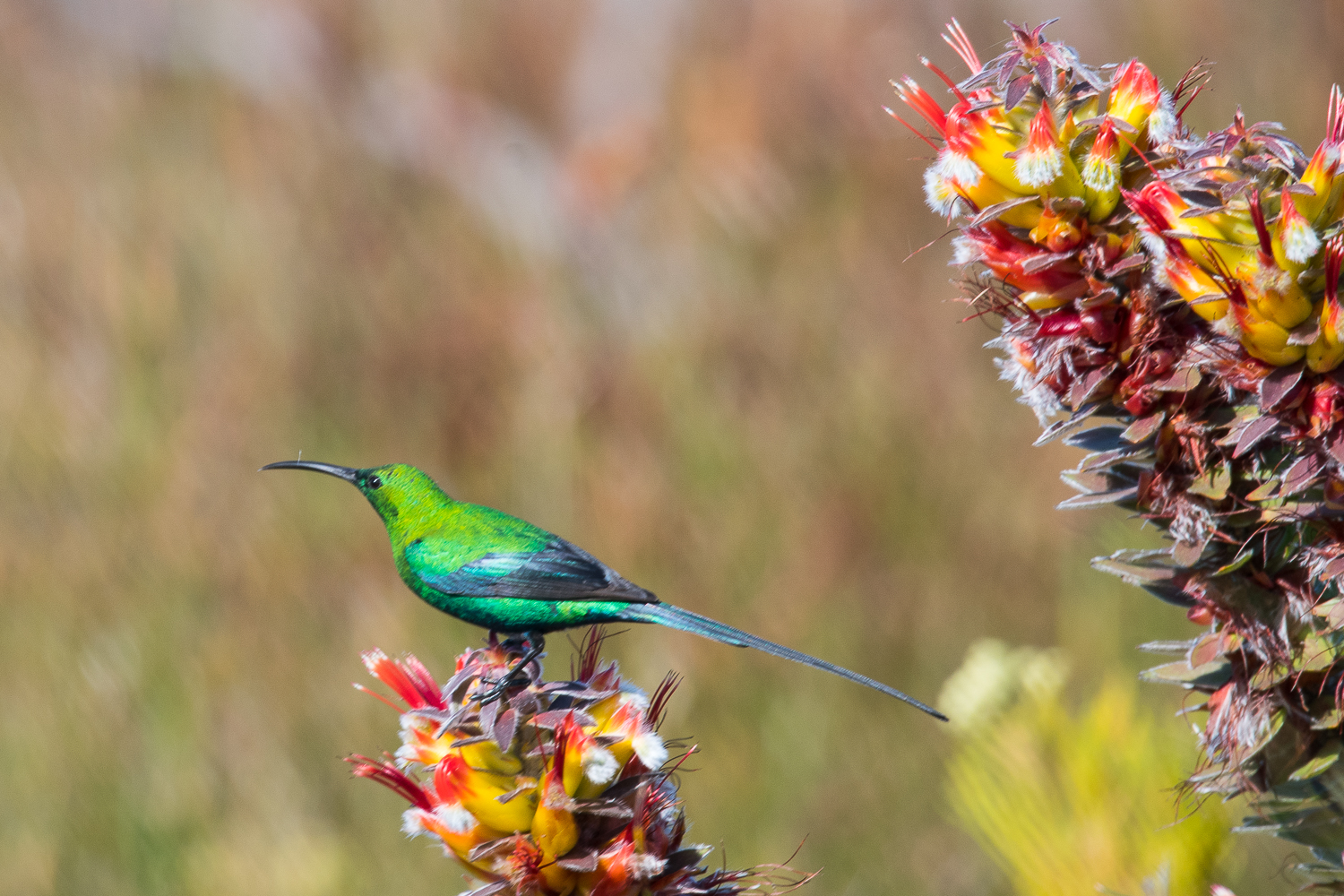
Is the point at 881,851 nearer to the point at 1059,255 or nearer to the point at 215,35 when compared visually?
the point at 1059,255

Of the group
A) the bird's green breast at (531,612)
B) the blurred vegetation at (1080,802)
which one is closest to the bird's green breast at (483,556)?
the bird's green breast at (531,612)

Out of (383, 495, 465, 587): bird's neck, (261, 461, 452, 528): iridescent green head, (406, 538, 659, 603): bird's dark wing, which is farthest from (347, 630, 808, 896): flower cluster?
(261, 461, 452, 528): iridescent green head

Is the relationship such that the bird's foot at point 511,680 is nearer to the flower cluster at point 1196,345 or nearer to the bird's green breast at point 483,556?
the bird's green breast at point 483,556

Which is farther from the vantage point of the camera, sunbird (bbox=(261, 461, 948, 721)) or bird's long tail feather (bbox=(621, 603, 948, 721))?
sunbird (bbox=(261, 461, 948, 721))

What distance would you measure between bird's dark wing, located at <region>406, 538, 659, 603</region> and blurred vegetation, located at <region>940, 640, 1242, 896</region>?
601mm

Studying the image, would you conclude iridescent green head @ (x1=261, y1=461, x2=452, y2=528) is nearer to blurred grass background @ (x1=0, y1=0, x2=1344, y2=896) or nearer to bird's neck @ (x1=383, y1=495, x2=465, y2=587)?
bird's neck @ (x1=383, y1=495, x2=465, y2=587)

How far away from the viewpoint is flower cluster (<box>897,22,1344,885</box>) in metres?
1.22

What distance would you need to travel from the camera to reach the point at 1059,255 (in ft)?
4.38

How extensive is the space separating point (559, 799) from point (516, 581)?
69 cm

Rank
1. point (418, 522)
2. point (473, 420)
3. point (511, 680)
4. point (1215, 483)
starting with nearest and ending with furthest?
point (1215, 483) < point (511, 680) < point (418, 522) < point (473, 420)

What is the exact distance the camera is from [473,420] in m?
5.50

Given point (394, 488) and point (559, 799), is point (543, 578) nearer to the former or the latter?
point (394, 488)

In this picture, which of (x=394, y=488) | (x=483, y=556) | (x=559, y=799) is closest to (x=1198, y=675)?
(x=559, y=799)

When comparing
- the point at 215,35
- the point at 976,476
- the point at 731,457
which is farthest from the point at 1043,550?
the point at 215,35
